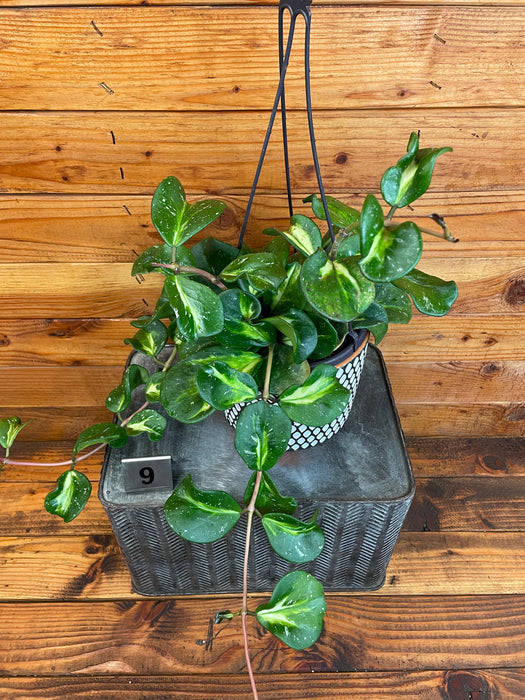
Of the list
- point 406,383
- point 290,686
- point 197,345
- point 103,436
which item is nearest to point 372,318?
point 197,345

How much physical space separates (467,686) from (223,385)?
2.49ft

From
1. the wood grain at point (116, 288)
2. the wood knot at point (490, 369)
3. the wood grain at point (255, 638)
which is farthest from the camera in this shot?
the wood knot at point (490, 369)

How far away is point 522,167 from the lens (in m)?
1.02

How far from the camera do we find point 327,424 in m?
0.83

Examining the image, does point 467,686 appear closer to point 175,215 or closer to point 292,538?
point 292,538

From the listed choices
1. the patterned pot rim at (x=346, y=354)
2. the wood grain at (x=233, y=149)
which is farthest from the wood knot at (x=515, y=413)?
the patterned pot rim at (x=346, y=354)

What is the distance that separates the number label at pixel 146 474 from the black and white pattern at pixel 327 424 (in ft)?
0.46

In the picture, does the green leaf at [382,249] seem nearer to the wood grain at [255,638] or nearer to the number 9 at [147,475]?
the number 9 at [147,475]

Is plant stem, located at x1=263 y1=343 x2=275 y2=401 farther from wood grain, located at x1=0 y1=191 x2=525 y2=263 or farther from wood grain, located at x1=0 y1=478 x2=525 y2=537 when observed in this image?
wood grain, located at x1=0 y1=478 x2=525 y2=537

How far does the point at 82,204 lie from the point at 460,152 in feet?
2.35

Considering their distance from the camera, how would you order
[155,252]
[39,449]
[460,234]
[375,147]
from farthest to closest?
[39,449] → [460,234] → [375,147] → [155,252]

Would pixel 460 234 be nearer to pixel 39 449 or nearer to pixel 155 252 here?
pixel 155 252

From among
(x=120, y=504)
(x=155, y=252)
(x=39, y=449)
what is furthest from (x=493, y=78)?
(x=39, y=449)

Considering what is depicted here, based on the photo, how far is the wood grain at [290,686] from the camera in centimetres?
97
